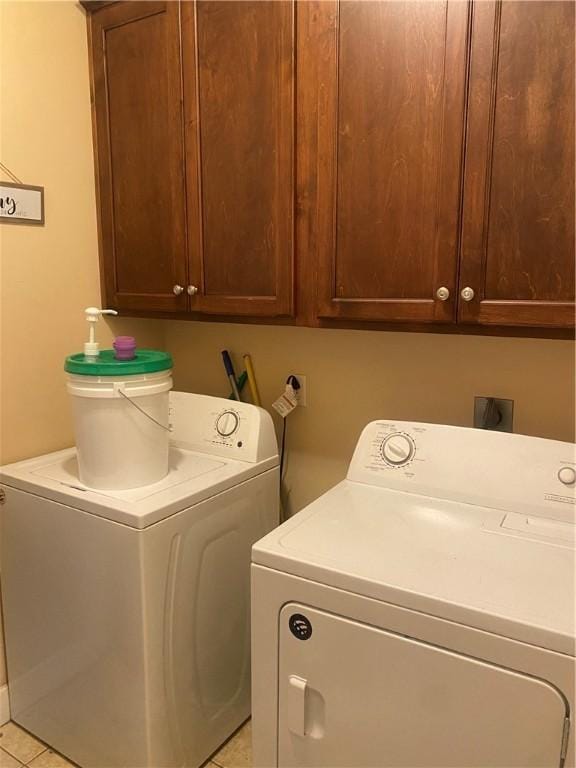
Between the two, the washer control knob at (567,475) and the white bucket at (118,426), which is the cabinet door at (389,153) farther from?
the white bucket at (118,426)

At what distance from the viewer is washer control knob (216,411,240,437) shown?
6.10 ft

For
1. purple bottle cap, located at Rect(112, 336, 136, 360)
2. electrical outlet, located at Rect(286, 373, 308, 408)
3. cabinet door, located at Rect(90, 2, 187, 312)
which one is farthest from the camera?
electrical outlet, located at Rect(286, 373, 308, 408)

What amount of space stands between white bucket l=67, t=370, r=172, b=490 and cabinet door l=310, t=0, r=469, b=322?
58 centimetres

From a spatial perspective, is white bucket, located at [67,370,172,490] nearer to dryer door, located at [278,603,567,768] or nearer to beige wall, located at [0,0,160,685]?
beige wall, located at [0,0,160,685]

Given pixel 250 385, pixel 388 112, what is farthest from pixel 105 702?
pixel 388 112

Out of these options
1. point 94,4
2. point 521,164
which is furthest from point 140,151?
point 521,164

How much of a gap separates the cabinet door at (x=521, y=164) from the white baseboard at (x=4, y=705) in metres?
1.94

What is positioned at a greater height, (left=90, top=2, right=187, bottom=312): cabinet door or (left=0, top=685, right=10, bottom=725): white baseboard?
(left=90, top=2, right=187, bottom=312): cabinet door

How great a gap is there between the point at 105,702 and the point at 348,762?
783 millimetres

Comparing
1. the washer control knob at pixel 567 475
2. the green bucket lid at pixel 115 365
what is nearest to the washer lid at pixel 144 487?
the green bucket lid at pixel 115 365

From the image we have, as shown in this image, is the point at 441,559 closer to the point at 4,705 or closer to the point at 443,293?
the point at 443,293

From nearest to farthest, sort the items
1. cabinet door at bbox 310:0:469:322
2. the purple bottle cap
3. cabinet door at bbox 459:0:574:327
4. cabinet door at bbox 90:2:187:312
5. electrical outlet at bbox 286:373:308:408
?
cabinet door at bbox 459:0:574:327 < cabinet door at bbox 310:0:469:322 < the purple bottle cap < cabinet door at bbox 90:2:187:312 < electrical outlet at bbox 286:373:308:408

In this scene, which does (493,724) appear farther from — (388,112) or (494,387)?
(388,112)

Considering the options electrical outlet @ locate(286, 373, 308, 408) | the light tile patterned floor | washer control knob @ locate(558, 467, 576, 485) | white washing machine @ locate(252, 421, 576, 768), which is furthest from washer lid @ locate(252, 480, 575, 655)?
the light tile patterned floor
